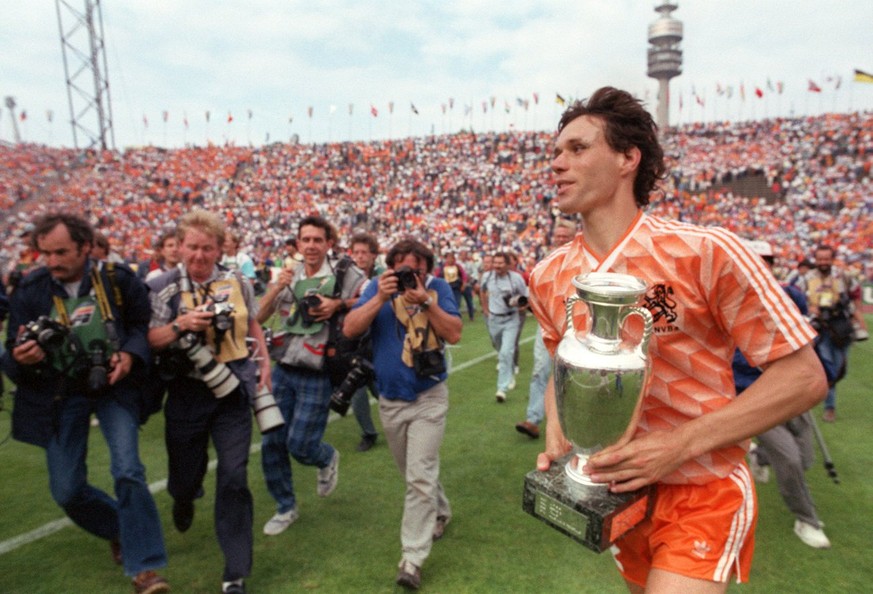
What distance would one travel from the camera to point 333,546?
13.0ft

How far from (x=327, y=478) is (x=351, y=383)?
1038 millimetres

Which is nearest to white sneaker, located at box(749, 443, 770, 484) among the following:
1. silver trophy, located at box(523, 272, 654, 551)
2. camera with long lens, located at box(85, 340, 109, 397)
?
silver trophy, located at box(523, 272, 654, 551)

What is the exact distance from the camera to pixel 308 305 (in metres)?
4.22

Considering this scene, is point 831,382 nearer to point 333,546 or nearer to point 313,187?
point 333,546

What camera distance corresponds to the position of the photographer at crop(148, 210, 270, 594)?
3404 millimetres

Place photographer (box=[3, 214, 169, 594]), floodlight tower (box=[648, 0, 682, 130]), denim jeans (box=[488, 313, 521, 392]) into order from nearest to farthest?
photographer (box=[3, 214, 169, 594])
denim jeans (box=[488, 313, 521, 392])
floodlight tower (box=[648, 0, 682, 130])

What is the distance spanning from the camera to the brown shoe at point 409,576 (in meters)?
3.38

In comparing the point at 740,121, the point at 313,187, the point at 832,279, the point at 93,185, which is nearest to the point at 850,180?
the point at 740,121

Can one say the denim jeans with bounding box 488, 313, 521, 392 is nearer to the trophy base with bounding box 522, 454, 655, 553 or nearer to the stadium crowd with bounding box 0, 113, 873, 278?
the trophy base with bounding box 522, 454, 655, 553

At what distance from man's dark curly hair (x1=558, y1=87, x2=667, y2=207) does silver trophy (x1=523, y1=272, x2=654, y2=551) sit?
0.59 m

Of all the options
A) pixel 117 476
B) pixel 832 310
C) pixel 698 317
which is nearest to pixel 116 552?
pixel 117 476

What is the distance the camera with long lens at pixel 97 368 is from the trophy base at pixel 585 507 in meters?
2.53

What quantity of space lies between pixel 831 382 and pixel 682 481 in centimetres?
473

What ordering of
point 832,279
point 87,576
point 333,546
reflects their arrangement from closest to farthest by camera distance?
1. point 87,576
2. point 333,546
3. point 832,279
